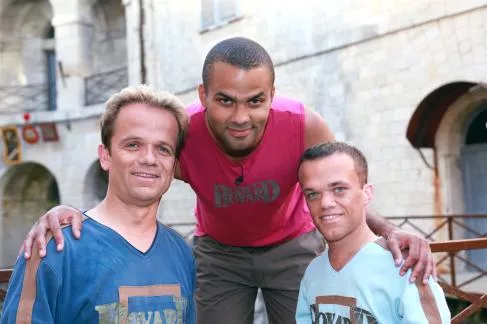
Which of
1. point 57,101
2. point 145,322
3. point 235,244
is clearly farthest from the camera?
point 57,101

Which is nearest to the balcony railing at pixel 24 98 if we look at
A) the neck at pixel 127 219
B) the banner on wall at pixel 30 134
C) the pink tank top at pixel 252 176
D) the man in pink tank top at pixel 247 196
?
the banner on wall at pixel 30 134

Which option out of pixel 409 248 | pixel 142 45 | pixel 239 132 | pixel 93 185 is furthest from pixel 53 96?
pixel 409 248

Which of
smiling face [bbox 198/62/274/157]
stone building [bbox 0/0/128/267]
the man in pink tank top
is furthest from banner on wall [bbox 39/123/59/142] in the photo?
smiling face [bbox 198/62/274/157]

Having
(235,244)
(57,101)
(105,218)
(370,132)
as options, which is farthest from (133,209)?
(57,101)

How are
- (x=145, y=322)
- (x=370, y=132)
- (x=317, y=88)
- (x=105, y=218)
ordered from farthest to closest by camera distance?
(x=317, y=88), (x=370, y=132), (x=105, y=218), (x=145, y=322)

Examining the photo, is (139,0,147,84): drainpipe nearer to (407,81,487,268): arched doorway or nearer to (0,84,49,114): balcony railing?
(0,84,49,114): balcony railing

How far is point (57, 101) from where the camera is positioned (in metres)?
17.0

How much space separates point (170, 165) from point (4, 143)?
1590 centimetres

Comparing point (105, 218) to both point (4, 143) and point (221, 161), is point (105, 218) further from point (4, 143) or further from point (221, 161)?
point (4, 143)

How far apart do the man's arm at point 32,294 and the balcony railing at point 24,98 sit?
1639 cm

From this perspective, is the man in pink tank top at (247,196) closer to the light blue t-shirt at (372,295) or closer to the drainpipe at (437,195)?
the light blue t-shirt at (372,295)

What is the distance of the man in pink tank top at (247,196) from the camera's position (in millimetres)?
2660

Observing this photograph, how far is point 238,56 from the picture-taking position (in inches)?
105

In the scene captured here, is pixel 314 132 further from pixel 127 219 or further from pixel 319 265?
pixel 127 219
